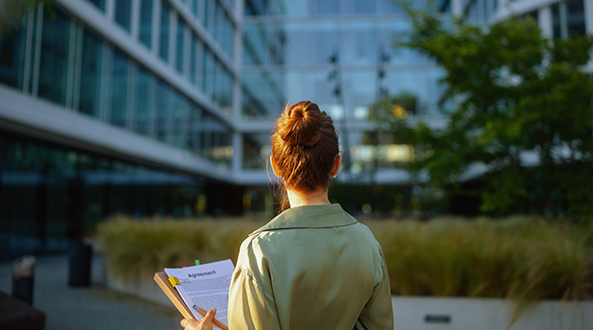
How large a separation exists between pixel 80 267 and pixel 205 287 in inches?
297

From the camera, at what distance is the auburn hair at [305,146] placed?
1.53 m

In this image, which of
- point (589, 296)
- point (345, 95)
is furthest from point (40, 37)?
point (345, 95)

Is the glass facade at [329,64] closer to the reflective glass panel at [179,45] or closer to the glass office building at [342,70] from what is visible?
the glass office building at [342,70]

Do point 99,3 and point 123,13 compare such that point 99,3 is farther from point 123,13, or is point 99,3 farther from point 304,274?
point 304,274

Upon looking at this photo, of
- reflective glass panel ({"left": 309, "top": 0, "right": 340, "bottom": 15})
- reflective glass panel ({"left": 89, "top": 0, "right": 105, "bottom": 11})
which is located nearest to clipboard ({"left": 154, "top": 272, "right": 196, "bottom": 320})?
reflective glass panel ({"left": 89, "top": 0, "right": 105, "bottom": 11})

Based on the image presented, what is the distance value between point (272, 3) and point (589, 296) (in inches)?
1164

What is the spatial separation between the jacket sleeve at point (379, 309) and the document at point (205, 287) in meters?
0.55

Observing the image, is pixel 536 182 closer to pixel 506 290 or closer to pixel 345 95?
pixel 506 290

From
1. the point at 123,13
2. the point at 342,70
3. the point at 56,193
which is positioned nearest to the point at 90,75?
the point at 123,13

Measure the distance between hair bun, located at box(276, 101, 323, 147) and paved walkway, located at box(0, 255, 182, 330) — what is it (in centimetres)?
478

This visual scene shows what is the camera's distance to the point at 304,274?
1424 mm

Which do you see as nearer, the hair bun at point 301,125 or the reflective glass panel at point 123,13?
the hair bun at point 301,125

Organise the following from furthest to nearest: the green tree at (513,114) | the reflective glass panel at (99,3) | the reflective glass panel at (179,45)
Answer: the reflective glass panel at (179,45) → the reflective glass panel at (99,3) → the green tree at (513,114)

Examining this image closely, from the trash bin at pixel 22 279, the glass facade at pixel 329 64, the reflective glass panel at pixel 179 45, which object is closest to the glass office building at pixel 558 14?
the glass facade at pixel 329 64
